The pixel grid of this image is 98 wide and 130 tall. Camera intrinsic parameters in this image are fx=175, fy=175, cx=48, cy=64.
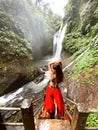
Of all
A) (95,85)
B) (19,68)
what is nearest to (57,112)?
(95,85)

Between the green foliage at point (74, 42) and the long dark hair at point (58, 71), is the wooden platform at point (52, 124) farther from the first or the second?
the green foliage at point (74, 42)

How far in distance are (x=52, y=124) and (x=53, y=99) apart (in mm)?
615

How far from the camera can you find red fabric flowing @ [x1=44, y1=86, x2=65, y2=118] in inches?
171

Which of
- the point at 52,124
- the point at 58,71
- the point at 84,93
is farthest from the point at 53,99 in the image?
the point at 84,93

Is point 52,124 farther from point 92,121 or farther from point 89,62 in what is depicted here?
point 89,62

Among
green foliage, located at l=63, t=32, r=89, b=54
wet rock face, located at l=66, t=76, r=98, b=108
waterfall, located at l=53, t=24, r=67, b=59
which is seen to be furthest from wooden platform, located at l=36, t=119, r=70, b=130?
waterfall, located at l=53, t=24, r=67, b=59

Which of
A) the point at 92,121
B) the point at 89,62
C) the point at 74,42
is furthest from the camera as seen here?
the point at 74,42

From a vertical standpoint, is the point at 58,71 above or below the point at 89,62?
above

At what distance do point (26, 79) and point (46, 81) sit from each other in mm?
1359

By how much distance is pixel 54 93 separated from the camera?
4.36 metres

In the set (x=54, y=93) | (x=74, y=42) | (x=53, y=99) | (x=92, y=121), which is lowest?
(x=92, y=121)

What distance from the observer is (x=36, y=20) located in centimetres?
2273

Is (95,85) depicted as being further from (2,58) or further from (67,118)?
(2,58)

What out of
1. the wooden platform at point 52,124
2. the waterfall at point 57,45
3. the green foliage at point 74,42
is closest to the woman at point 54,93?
the wooden platform at point 52,124
